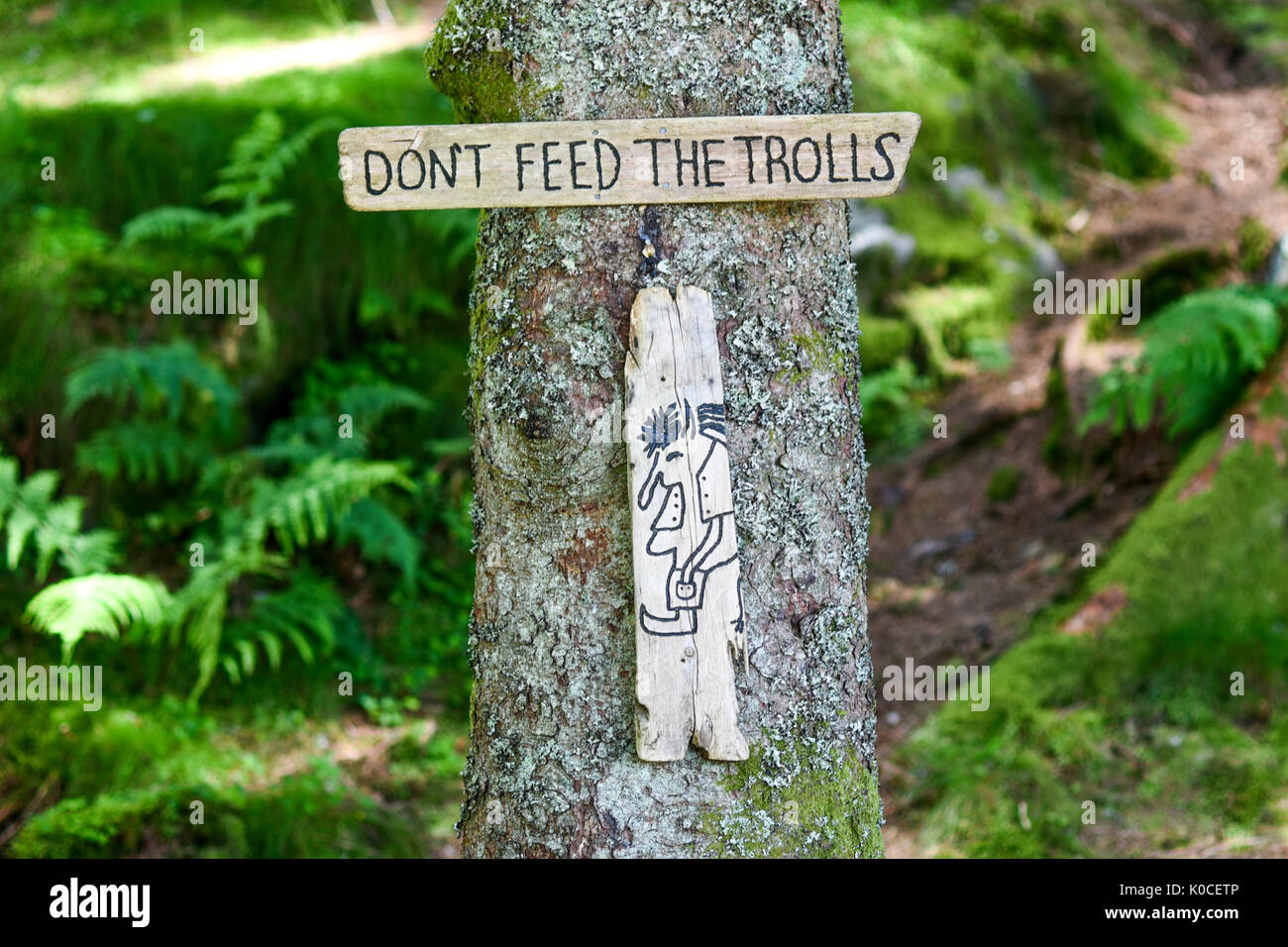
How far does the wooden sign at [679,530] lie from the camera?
7.78 feet

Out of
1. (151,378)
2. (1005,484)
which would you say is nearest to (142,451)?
(151,378)

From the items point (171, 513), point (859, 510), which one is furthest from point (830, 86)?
point (171, 513)

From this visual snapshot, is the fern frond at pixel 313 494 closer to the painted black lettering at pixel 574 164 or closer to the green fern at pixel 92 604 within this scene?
the green fern at pixel 92 604

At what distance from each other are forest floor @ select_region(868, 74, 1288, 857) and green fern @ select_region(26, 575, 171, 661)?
3466mm

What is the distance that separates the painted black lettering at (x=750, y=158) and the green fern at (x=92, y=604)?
3.45 m

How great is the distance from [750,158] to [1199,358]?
3.64 meters

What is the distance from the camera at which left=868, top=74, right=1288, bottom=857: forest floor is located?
18.3 feet

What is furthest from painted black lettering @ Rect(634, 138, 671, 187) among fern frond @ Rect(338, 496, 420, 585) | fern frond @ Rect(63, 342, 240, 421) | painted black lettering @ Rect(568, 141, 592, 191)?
fern frond @ Rect(63, 342, 240, 421)

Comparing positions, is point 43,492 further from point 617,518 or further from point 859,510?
point 859,510

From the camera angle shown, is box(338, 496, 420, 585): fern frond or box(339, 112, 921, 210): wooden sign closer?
box(339, 112, 921, 210): wooden sign

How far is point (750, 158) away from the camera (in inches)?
94.4

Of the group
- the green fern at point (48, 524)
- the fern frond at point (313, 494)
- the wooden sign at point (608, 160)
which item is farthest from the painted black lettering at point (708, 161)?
the green fern at point (48, 524)

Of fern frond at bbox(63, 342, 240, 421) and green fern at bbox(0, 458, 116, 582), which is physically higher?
fern frond at bbox(63, 342, 240, 421)

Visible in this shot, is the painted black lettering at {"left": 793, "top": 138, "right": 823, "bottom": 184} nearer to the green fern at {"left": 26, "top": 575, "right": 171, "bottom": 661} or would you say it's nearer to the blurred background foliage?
the blurred background foliage
